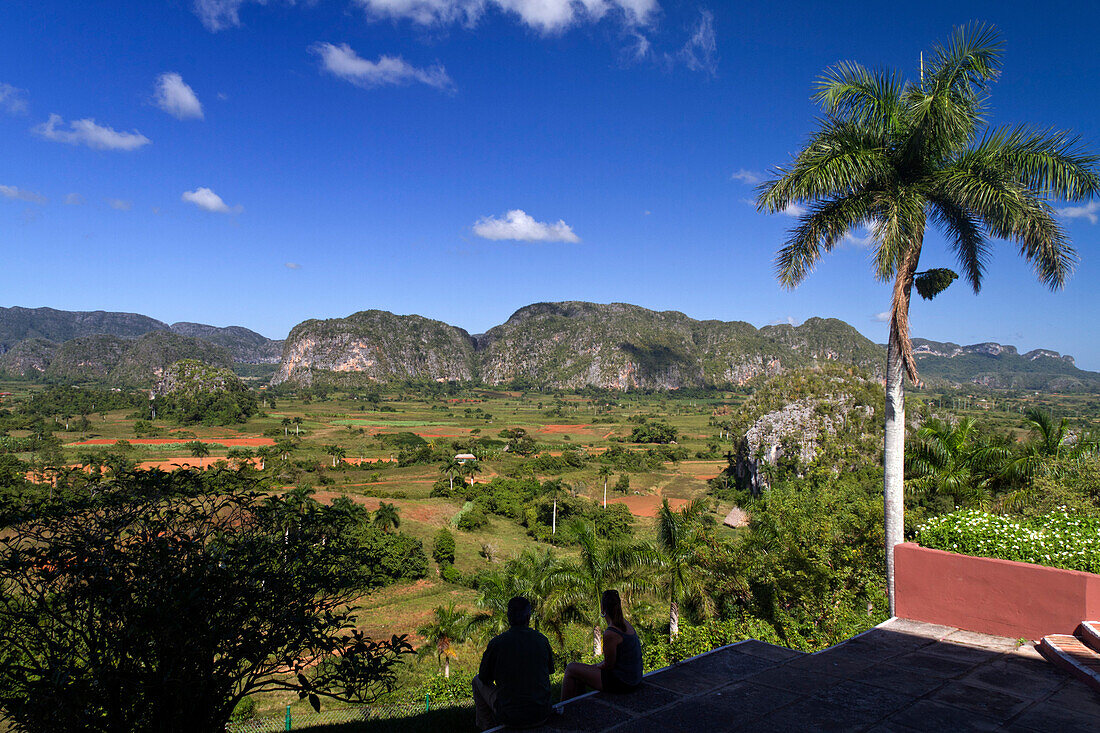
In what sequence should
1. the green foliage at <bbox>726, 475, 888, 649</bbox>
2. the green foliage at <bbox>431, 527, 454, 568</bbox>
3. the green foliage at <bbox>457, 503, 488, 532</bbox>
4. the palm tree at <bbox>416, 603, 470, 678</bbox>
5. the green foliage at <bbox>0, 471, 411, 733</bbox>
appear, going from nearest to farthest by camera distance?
the green foliage at <bbox>0, 471, 411, 733</bbox>, the green foliage at <bbox>726, 475, 888, 649</bbox>, the palm tree at <bbox>416, 603, 470, 678</bbox>, the green foliage at <bbox>431, 527, 454, 568</bbox>, the green foliage at <bbox>457, 503, 488, 532</bbox>

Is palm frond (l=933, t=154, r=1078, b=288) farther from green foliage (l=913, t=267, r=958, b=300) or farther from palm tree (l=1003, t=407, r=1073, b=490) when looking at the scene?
palm tree (l=1003, t=407, r=1073, b=490)

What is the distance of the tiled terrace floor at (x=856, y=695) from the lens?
3.51m

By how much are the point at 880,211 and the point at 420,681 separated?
→ 15572mm

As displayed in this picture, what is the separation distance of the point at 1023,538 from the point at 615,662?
446cm

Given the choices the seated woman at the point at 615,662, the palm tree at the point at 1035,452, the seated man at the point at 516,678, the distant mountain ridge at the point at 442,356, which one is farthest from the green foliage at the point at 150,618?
the distant mountain ridge at the point at 442,356

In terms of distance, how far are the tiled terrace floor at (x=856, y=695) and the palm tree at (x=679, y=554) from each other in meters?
6.53

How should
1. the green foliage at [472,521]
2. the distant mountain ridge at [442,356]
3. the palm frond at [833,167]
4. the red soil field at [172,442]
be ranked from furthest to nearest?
the distant mountain ridge at [442,356] < the red soil field at [172,442] < the green foliage at [472,521] < the palm frond at [833,167]

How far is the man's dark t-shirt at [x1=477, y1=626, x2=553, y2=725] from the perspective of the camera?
340cm

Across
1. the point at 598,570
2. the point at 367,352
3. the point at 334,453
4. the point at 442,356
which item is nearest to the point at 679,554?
the point at 598,570

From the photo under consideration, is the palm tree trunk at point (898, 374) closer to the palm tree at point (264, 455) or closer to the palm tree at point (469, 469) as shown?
the palm tree at point (469, 469)

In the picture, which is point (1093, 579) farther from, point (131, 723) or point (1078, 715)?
point (131, 723)

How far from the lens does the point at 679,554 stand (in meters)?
11.7

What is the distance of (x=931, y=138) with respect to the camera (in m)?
6.58

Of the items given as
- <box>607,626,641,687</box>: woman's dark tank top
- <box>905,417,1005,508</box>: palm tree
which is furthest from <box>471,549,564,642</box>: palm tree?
<box>607,626,641,687</box>: woman's dark tank top
